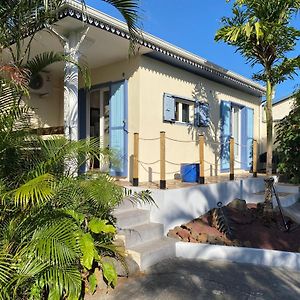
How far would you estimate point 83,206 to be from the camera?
4270 mm

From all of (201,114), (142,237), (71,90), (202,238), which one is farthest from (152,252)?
(201,114)

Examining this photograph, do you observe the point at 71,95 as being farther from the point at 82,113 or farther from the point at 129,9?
the point at 129,9

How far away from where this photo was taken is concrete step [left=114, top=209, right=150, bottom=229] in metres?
5.47

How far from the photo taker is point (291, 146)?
9.95 metres

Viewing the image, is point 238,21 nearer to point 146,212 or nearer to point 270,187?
point 270,187

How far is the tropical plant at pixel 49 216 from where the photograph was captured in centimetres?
331

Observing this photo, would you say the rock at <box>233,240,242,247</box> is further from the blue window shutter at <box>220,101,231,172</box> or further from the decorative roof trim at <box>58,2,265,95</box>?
the blue window shutter at <box>220,101,231,172</box>

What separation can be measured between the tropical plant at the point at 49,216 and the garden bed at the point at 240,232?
164 cm

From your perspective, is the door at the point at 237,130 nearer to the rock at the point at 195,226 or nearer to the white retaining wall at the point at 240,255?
the rock at the point at 195,226

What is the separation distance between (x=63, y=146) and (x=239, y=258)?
3089 mm

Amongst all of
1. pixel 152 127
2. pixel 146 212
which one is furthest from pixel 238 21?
pixel 146 212

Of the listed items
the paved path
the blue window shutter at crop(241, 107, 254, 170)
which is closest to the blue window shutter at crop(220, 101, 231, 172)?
the blue window shutter at crop(241, 107, 254, 170)

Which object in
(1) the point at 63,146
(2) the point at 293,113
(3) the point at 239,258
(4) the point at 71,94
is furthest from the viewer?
(2) the point at 293,113

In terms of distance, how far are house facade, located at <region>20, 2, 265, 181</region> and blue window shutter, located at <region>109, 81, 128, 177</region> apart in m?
0.02
